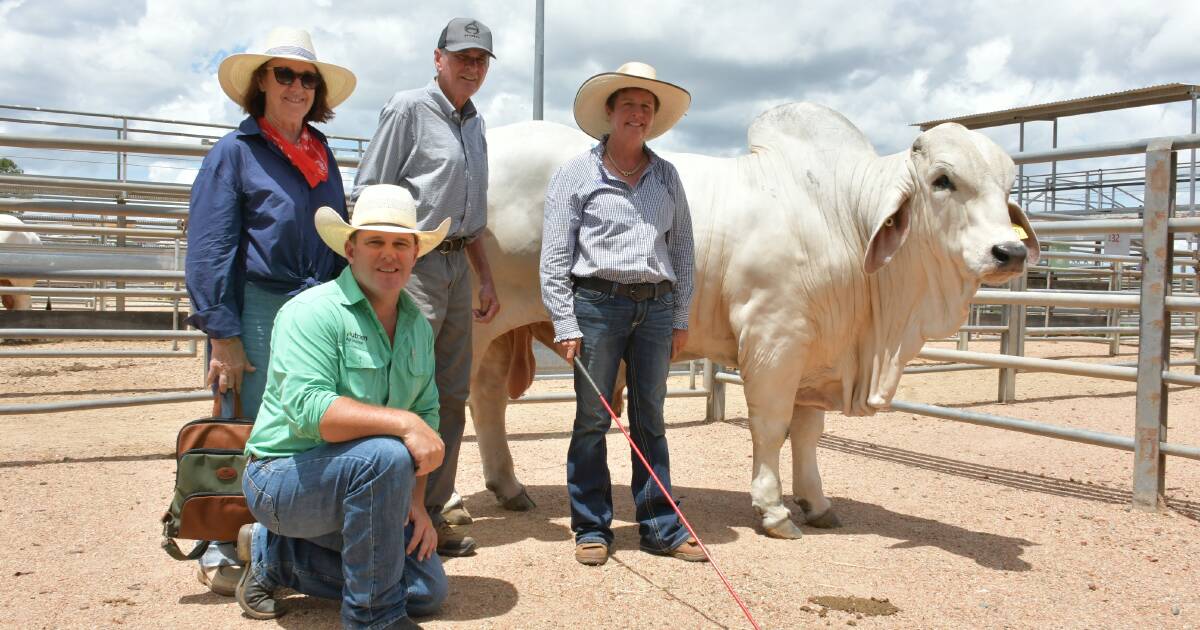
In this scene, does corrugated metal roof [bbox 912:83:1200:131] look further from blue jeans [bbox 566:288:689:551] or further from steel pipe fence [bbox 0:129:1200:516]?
blue jeans [bbox 566:288:689:551]

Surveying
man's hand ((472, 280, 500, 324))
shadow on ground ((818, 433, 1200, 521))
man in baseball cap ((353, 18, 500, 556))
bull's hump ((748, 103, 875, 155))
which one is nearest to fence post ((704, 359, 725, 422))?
shadow on ground ((818, 433, 1200, 521))

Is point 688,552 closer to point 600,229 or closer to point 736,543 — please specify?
point 736,543

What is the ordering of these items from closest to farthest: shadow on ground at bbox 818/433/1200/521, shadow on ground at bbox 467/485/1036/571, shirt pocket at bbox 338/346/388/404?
shirt pocket at bbox 338/346/388/404
shadow on ground at bbox 467/485/1036/571
shadow on ground at bbox 818/433/1200/521

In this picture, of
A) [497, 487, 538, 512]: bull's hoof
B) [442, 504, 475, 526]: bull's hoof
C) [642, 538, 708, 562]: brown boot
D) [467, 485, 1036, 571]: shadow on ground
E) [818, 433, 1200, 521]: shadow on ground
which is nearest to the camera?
[642, 538, 708, 562]: brown boot

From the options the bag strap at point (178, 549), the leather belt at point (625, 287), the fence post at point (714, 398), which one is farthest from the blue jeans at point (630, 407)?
the fence post at point (714, 398)

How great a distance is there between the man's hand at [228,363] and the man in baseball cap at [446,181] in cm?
71

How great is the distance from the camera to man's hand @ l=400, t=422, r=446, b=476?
2707 mm

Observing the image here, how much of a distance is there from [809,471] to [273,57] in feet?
9.85

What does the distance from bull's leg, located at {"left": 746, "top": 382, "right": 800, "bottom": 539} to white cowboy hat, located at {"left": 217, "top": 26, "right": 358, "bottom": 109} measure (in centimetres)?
225

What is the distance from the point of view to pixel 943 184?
3.95 metres

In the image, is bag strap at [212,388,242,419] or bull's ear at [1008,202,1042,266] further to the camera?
bull's ear at [1008,202,1042,266]

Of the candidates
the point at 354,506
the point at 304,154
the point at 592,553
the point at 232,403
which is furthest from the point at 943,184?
the point at 232,403

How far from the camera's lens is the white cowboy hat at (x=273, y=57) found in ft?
10.6

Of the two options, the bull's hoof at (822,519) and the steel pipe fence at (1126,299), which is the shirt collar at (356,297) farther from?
the steel pipe fence at (1126,299)
